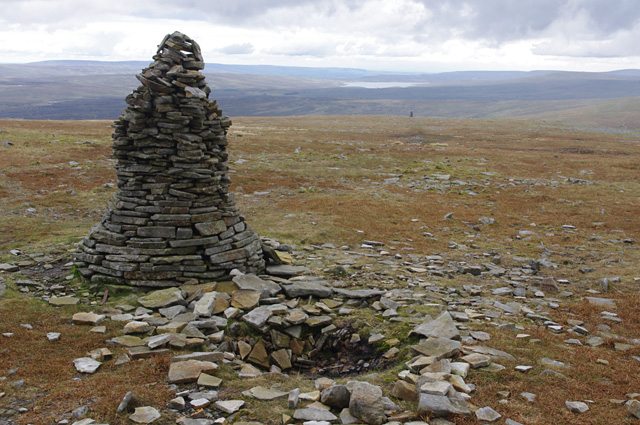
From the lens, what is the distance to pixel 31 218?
20656mm

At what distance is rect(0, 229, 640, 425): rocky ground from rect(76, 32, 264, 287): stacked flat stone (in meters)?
0.68

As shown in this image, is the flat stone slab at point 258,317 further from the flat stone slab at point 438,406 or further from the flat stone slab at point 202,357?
the flat stone slab at point 438,406

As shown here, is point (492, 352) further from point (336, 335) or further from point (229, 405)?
point (229, 405)

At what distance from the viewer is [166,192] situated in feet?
42.2

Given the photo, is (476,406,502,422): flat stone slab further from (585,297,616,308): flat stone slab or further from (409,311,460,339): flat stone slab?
(585,297,616,308): flat stone slab

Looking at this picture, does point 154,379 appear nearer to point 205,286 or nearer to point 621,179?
point 205,286

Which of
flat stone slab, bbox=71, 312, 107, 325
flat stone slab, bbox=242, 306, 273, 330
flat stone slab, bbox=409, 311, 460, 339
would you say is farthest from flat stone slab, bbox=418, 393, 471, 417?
flat stone slab, bbox=71, 312, 107, 325

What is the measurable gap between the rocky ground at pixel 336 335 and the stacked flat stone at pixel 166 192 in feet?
2.23

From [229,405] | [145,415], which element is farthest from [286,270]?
[145,415]

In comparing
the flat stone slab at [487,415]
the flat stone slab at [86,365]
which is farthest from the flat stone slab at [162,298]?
the flat stone slab at [487,415]

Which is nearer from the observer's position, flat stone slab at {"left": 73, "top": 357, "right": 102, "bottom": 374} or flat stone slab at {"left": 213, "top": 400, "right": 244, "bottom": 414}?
flat stone slab at {"left": 213, "top": 400, "right": 244, "bottom": 414}

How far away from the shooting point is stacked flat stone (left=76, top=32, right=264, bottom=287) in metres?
12.4

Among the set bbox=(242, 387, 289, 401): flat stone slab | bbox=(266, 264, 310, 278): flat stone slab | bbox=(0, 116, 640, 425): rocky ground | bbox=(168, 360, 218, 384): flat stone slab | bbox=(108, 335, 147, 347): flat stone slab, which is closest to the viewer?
bbox=(0, 116, 640, 425): rocky ground

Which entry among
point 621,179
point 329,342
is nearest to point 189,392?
point 329,342
